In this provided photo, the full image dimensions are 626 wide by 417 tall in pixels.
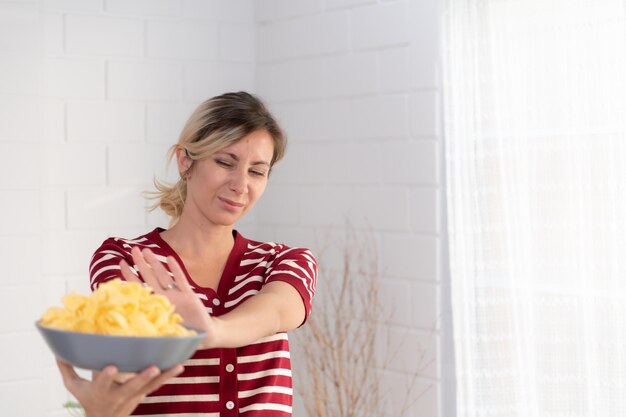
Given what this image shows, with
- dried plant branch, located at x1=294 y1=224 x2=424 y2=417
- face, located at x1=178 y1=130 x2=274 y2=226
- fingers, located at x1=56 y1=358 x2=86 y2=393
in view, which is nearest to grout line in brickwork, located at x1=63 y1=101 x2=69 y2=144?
dried plant branch, located at x1=294 y1=224 x2=424 y2=417

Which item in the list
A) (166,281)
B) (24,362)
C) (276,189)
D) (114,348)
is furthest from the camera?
(276,189)

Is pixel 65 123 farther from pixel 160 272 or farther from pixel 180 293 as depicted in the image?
pixel 180 293

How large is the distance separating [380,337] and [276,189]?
2.82ft

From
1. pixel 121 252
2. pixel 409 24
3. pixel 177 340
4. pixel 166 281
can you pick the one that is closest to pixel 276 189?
pixel 409 24

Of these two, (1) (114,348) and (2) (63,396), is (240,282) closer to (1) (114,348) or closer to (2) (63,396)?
(1) (114,348)

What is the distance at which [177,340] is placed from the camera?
147 cm

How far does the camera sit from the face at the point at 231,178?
2.17 metres

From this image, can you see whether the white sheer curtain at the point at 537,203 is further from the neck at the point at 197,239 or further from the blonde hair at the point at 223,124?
the neck at the point at 197,239

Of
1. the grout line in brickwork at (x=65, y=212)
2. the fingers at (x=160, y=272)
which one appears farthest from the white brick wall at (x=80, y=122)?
the fingers at (x=160, y=272)

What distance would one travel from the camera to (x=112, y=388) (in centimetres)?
161

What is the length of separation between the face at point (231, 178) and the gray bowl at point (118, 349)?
69 centimetres

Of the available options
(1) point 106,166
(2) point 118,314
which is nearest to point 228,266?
(2) point 118,314

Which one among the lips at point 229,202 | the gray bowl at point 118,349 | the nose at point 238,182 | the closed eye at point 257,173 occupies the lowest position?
the gray bowl at point 118,349

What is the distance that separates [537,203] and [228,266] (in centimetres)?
116
